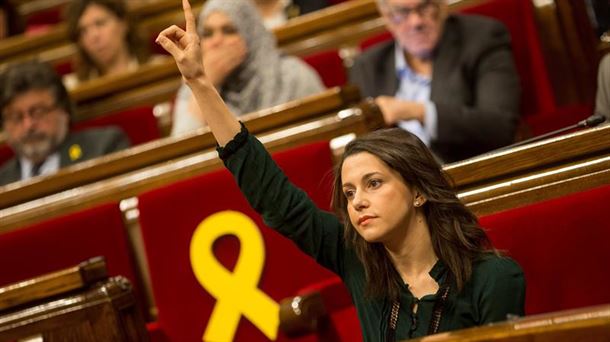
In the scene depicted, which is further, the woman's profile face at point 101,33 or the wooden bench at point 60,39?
the wooden bench at point 60,39

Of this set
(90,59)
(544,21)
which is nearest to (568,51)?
(544,21)

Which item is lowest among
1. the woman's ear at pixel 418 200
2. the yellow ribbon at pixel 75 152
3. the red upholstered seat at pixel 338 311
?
the red upholstered seat at pixel 338 311

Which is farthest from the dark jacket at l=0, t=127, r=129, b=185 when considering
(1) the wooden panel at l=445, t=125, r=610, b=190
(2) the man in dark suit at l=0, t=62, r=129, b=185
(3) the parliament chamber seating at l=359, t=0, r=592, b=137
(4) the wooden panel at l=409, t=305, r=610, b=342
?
(4) the wooden panel at l=409, t=305, r=610, b=342

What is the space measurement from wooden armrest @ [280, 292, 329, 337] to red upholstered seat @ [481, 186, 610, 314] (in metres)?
0.11

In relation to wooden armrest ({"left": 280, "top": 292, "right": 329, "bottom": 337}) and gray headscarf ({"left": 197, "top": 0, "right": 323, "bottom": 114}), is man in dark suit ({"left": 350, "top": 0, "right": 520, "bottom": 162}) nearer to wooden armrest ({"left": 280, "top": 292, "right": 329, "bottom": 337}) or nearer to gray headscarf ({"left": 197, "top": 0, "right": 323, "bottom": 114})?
gray headscarf ({"left": 197, "top": 0, "right": 323, "bottom": 114})

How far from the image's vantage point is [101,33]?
1219 millimetres

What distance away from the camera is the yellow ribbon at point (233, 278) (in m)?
0.72

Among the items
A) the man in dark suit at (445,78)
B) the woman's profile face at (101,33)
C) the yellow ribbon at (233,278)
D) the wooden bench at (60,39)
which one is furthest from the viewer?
the wooden bench at (60,39)

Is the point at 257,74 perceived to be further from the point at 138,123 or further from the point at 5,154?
the point at 5,154

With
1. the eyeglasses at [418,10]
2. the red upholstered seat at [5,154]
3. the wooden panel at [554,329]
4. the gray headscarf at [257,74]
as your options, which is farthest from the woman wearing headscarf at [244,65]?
the wooden panel at [554,329]

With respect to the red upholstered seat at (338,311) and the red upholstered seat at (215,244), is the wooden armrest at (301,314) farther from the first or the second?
the red upholstered seat at (215,244)

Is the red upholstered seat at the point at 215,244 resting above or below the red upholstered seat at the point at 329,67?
below

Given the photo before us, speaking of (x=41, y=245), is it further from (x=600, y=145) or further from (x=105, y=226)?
(x=600, y=145)

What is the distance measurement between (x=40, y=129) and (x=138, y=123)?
114 millimetres
